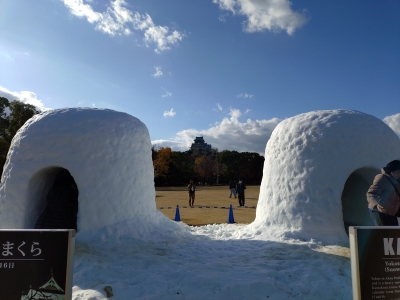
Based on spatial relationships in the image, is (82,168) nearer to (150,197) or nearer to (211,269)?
(150,197)

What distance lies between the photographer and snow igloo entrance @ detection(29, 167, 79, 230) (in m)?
7.06

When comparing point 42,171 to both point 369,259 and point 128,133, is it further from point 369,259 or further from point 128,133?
point 369,259

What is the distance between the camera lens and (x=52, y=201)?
732cm

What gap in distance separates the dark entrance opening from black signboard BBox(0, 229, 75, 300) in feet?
15.3

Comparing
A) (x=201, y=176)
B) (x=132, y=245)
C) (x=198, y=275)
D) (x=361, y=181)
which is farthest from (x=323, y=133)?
(x=201, y=176)

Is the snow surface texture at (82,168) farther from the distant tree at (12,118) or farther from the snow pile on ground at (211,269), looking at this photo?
the distant tree at (12,118)

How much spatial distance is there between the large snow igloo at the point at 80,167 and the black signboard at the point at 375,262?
5309 millimetres

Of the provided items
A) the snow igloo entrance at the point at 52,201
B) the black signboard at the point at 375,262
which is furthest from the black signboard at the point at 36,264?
the snow igloo entrance at the point at 52,201

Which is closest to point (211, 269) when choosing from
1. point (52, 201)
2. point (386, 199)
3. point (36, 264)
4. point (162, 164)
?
point (386, 199)

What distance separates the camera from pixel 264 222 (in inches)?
293

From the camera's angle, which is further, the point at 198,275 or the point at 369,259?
the point at 198,275

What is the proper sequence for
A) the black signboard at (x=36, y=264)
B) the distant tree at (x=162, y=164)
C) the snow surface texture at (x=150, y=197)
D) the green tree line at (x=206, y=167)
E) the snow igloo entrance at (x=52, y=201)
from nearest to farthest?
the black signboard at (x=36, y=264)
the snow surface texture at (x=150, y=197)
the snow igloo entrance at (x=52, y=201)
the distant tree at (x=162, y=164)
the green tree line at (x=206, y=167)

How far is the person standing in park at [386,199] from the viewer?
446 cm

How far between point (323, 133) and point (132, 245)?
4.90 meters
